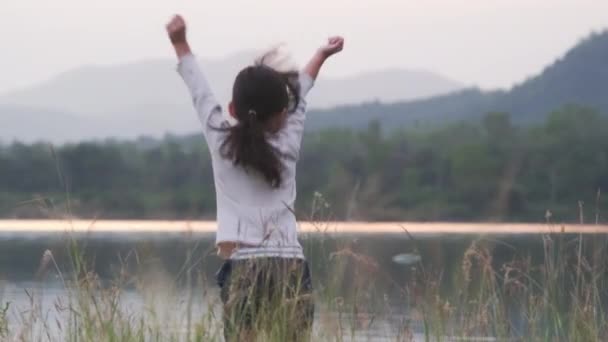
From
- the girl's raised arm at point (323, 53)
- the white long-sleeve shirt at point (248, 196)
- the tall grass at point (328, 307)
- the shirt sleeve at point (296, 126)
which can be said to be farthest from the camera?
the tall grass at point (328, 307)

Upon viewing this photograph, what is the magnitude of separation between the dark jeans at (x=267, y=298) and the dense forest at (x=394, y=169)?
74.1 feet

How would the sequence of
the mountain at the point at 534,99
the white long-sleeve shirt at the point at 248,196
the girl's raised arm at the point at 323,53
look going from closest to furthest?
the white long-sleeve shirt at the point at 248,196, the girl's raised arm at the point at 323,53, the mountain at the point at 534,99

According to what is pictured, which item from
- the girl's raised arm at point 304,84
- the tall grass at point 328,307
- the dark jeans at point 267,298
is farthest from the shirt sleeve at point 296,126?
the tall grass at point 328,307

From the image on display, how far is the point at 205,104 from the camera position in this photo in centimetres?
394

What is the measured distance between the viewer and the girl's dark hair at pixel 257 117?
3.87 meters

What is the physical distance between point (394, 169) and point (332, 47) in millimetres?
38805

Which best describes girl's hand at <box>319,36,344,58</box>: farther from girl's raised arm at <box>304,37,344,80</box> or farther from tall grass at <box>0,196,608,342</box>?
tall grass at <box>0,196,608,342</box>

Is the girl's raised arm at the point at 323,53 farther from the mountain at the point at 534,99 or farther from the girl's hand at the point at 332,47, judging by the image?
the mountain at the point at 534,99

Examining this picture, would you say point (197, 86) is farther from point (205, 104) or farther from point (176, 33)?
point (176, 33)

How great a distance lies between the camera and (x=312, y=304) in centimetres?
405

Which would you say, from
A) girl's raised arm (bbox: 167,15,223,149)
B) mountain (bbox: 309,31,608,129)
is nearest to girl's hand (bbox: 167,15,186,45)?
girl's raised arm (bbox: 167,15,223,149)

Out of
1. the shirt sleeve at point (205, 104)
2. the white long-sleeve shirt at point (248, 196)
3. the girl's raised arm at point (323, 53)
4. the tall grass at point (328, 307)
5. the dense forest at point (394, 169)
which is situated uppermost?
the dense forest at point (394, 169)

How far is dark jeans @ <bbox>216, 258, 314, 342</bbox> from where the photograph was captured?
3875 millimetres

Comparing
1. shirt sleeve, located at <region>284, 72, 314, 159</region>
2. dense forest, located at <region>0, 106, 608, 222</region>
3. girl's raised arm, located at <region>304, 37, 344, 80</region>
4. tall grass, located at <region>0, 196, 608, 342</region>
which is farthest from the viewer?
dense forest, located at <region>0, 106, 608, 222</region>
